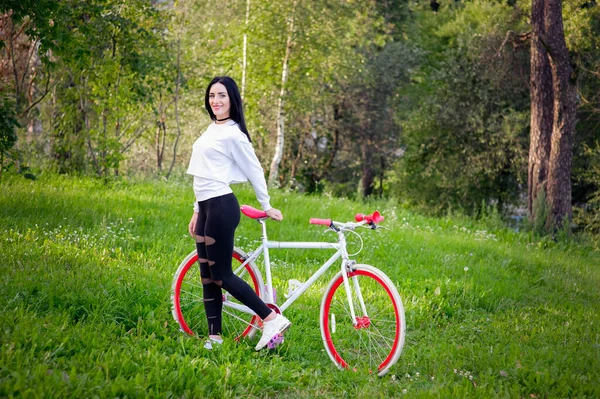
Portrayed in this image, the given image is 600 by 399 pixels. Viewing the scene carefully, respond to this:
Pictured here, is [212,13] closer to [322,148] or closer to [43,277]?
[322,148]

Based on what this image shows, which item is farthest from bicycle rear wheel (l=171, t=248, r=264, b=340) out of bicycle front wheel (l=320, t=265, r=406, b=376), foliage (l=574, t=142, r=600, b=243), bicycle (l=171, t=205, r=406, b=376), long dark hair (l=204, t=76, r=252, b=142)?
foliage (l=574, t=142, r=600, b=243)

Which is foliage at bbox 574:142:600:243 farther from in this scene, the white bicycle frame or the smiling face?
the smiling face

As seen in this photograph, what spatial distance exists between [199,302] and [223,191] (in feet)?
4.49

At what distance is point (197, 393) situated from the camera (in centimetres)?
407

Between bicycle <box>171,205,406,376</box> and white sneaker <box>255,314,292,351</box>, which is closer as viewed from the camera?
bicycle <box>171,205,406,376</box>

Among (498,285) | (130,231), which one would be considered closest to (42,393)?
(130,231)

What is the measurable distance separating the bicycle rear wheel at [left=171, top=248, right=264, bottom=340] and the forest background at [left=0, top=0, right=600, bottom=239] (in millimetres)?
4299

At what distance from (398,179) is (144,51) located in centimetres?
1465

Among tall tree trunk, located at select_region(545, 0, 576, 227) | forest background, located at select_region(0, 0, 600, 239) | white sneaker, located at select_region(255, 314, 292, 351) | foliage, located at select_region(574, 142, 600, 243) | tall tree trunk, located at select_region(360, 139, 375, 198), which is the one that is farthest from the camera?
tall tree trunk, located at select_region(360, 139, 375, 198)

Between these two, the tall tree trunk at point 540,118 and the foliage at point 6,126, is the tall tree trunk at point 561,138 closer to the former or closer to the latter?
the tall tree trunk at point 540,118

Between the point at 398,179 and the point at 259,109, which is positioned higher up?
the point at 259,109

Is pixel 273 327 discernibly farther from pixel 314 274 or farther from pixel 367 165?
pixel 367 165

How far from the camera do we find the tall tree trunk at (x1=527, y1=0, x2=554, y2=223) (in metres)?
14.0

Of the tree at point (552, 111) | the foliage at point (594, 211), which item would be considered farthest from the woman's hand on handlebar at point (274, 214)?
the foliage at point (594, 211)
